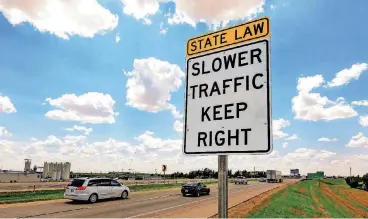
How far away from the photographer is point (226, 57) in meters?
2.68

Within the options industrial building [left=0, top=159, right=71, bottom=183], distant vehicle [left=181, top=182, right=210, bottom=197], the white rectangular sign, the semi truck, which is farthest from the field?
industrial building [left=0, top=159, right=71, bottom=183]

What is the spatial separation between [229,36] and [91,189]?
2082cm

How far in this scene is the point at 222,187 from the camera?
7.75 feet

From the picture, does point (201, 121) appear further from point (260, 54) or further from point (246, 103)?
point (260, 54)

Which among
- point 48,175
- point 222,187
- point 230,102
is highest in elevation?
point 230,102

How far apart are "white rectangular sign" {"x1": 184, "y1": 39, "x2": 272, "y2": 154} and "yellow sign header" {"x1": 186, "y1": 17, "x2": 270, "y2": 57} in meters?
0.06

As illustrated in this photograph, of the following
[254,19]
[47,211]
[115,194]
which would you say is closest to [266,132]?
[254,19]

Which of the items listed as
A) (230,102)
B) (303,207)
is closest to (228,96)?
(230,102)

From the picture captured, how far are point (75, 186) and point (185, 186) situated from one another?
421 inches

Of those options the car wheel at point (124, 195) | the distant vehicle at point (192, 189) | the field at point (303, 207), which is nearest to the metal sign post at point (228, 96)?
the field at point (303, 207)

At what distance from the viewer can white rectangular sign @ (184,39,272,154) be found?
2344 millimetres

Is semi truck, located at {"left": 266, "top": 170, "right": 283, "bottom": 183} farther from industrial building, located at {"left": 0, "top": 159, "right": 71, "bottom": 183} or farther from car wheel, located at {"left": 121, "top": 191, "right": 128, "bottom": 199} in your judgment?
car wheel, located at {"left": 121, "top": 191, "right": 128, "bottom": 199}

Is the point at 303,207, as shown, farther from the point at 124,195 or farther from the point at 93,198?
the point at 93,198

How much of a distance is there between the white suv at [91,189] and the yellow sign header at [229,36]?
66.0 ft
